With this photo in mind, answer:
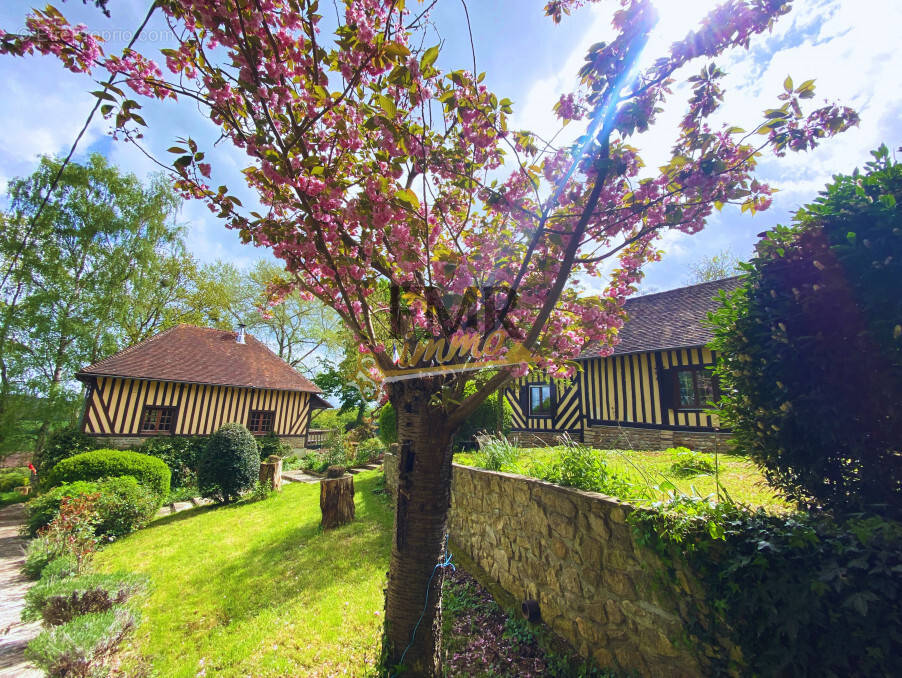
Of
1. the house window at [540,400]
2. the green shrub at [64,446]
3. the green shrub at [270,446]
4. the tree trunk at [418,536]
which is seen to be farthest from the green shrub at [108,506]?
the house window at [540,400]

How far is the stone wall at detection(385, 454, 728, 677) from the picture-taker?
7.33 ft

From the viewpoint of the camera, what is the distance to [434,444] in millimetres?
2518

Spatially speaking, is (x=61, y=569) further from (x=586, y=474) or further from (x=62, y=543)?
(x=586, y=474)

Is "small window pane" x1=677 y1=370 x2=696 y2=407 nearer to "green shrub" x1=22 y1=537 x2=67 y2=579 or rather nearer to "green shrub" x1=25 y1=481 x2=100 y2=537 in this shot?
"green shrub" x1=22 y1=537 x2=67 y2=579

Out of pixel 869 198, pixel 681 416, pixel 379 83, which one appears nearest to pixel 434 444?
pixel 379 83

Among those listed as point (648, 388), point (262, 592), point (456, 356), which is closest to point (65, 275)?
point (262, 592)

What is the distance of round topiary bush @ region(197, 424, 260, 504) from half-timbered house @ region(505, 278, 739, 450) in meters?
7.98

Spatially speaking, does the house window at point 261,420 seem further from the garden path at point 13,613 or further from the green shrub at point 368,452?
the garden path at point 13,613

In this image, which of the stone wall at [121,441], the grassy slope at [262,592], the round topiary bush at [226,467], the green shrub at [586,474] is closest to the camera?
the green shrub at [586,474]

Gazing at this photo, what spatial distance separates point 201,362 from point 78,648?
1349cm

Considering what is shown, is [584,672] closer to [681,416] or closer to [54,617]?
[54,617]

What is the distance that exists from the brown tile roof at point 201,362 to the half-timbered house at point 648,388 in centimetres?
1103

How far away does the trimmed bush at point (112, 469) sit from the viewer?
8.05 meters

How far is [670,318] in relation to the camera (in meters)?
10.9
